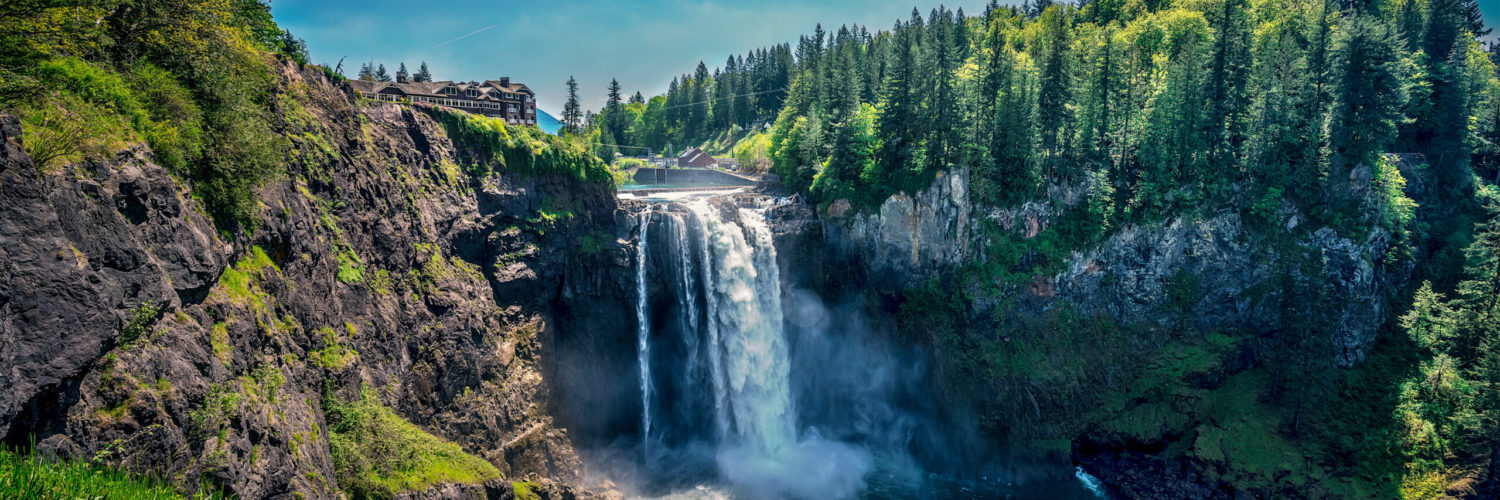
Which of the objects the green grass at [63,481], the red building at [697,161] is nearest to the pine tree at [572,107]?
the red building at [697,161]

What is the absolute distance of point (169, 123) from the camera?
→ 55.3 ft

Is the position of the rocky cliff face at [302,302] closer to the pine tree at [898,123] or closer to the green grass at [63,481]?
the green grass at [63,481]

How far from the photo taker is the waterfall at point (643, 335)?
40625 mm

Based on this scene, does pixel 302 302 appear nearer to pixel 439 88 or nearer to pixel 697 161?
pixel 439 88

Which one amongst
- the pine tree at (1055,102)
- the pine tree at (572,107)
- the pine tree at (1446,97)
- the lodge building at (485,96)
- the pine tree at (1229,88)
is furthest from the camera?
the pine tree at (572,107)

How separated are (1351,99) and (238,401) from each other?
51.8 meters

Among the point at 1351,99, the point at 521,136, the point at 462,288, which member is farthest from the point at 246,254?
the point at 1351,99

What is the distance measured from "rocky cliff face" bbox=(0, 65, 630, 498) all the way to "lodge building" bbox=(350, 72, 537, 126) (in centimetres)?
1293

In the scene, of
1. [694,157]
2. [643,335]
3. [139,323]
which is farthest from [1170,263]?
[694,157]

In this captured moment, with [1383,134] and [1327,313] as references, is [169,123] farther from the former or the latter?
[1383,134]

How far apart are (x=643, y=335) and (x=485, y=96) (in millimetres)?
22194

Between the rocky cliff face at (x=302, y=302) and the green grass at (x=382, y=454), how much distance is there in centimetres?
76

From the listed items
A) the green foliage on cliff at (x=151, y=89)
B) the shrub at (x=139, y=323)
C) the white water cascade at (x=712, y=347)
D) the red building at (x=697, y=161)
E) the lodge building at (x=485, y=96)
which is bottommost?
the white water cascade at (x=712, y=347)

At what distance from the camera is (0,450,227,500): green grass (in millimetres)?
9273
